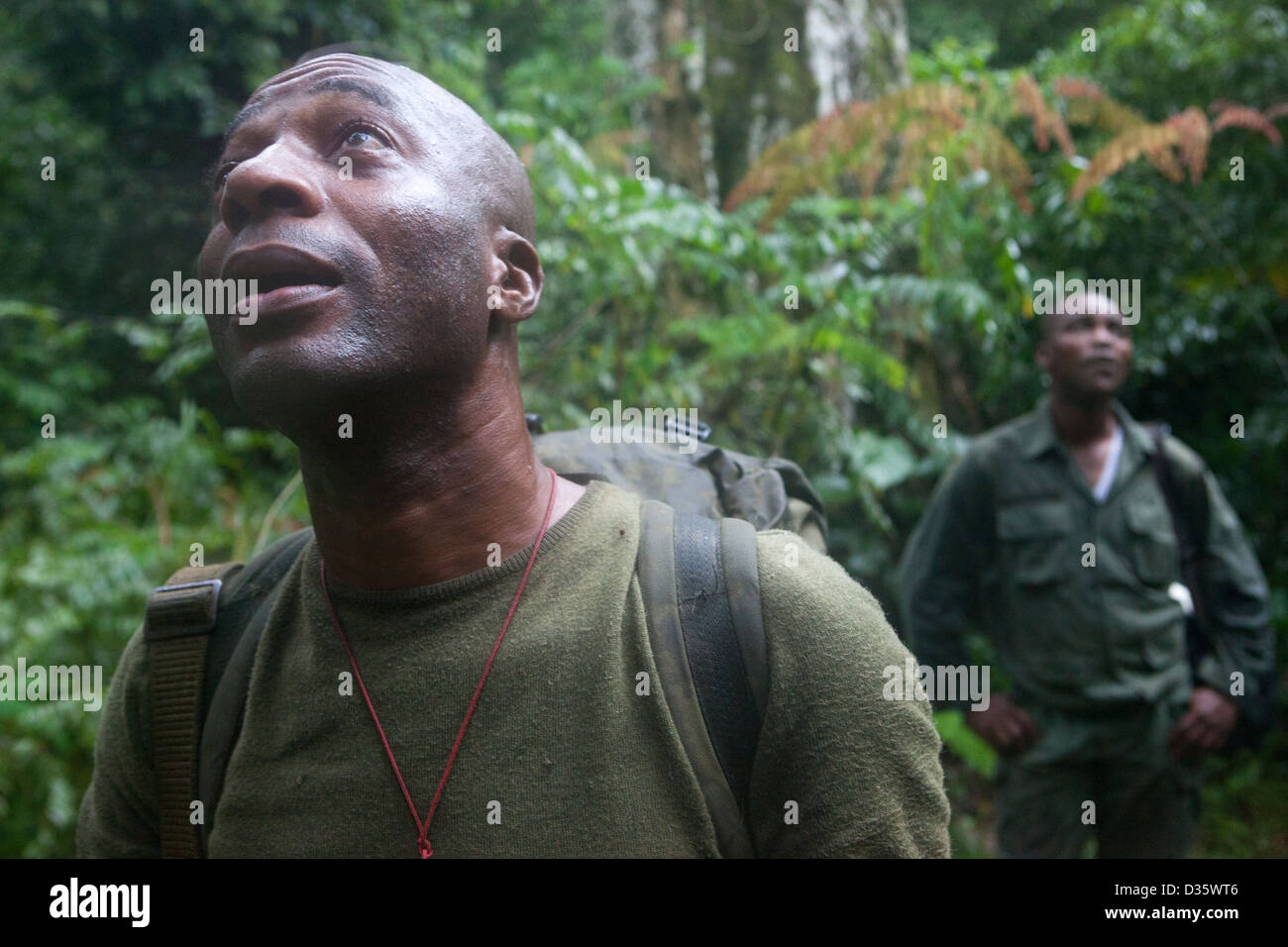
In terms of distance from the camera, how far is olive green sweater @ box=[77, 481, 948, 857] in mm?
1634

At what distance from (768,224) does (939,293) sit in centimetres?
83

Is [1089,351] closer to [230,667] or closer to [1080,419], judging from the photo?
[1080,419]

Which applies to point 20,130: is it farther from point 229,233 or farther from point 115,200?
point 229,233

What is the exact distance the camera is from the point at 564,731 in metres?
1.68

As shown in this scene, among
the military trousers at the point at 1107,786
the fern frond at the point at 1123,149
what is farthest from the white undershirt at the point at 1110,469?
the fern frond at the point at 1123,149

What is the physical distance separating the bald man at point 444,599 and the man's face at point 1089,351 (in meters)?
3.26

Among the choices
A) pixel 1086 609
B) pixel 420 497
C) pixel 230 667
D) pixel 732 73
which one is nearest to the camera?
pixel 420 497

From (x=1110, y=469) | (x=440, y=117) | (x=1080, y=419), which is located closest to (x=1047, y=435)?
(x=1080, y=419)

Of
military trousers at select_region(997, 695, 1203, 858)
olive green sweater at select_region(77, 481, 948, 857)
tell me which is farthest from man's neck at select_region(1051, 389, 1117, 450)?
olive green sweater at select_region(77, 481, 948, 857)

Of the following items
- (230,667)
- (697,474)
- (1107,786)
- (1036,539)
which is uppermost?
(697,474)

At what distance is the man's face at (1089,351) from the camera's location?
180 inches

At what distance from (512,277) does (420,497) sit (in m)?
0.45

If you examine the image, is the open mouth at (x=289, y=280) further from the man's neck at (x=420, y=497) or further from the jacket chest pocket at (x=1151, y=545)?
the jacket chest pocket at (x=1151, y=545)

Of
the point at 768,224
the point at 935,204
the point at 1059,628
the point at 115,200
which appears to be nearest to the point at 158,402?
the point at 115,200
